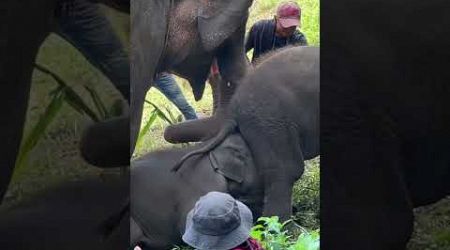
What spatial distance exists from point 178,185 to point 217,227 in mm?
1048

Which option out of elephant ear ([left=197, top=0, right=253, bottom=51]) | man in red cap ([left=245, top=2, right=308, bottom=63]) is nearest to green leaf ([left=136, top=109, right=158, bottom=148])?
elephant ear ([left=197, top=0, right=253, bottom=51])

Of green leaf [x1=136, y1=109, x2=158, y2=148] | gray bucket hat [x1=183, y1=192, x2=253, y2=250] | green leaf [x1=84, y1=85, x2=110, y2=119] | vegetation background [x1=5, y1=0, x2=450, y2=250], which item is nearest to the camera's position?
gray bucket hat [x1=183, y1=192, x2=253, y2=250]

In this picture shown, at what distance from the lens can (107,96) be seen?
4137 millimetres

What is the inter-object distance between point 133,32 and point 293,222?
1442mm

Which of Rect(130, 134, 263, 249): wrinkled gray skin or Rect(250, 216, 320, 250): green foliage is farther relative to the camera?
Rect(130, 134, 263, 249): wrinkled gray skin

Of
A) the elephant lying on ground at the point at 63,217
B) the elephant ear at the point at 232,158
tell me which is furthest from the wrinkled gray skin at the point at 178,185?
the elephant lying on ground at the point at 63,217

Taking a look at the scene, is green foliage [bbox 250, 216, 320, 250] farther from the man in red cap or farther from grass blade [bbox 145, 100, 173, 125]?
the man in red cap

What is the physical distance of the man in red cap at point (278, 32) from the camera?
4289mm

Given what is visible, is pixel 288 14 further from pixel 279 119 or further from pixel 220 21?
pixel 279 119

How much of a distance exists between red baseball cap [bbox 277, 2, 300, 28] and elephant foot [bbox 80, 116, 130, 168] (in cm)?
105

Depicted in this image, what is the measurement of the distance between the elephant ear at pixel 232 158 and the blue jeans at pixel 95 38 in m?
0.66

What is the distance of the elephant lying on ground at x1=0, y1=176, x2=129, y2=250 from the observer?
4.14m

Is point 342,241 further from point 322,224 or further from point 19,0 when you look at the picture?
point 19,0

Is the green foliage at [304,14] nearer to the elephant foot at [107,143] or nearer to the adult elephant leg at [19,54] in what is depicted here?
the elephant foot at [107,143]
